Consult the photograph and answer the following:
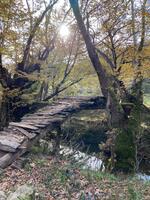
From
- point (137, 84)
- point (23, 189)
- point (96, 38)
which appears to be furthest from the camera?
point (96, 38)

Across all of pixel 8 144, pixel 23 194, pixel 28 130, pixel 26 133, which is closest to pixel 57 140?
pixel 28 130

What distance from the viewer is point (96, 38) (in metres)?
14.0

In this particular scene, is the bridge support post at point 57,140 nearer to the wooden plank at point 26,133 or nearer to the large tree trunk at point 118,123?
the large tree trunk at point 118,123

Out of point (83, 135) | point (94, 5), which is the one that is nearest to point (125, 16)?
point (94, 5)

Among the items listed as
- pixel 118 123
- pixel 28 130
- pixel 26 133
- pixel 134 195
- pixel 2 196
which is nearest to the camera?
pixel 2 196

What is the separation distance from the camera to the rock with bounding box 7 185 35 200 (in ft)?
14.3

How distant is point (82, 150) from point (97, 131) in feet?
7.64

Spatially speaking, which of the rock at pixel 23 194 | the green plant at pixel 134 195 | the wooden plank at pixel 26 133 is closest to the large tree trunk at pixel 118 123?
the wooden plank at pixel 26 133

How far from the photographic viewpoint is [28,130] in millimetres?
8016

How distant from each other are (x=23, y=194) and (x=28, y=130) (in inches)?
140

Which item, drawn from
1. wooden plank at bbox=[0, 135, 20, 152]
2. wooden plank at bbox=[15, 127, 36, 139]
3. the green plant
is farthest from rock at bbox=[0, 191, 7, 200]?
wooden plank at bbox=[15, 127, 36, 139]

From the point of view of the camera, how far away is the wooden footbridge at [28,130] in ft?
21.0

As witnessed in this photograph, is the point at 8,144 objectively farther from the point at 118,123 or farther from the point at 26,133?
the point at 118,123

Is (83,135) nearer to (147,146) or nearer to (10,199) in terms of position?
(147,146)
